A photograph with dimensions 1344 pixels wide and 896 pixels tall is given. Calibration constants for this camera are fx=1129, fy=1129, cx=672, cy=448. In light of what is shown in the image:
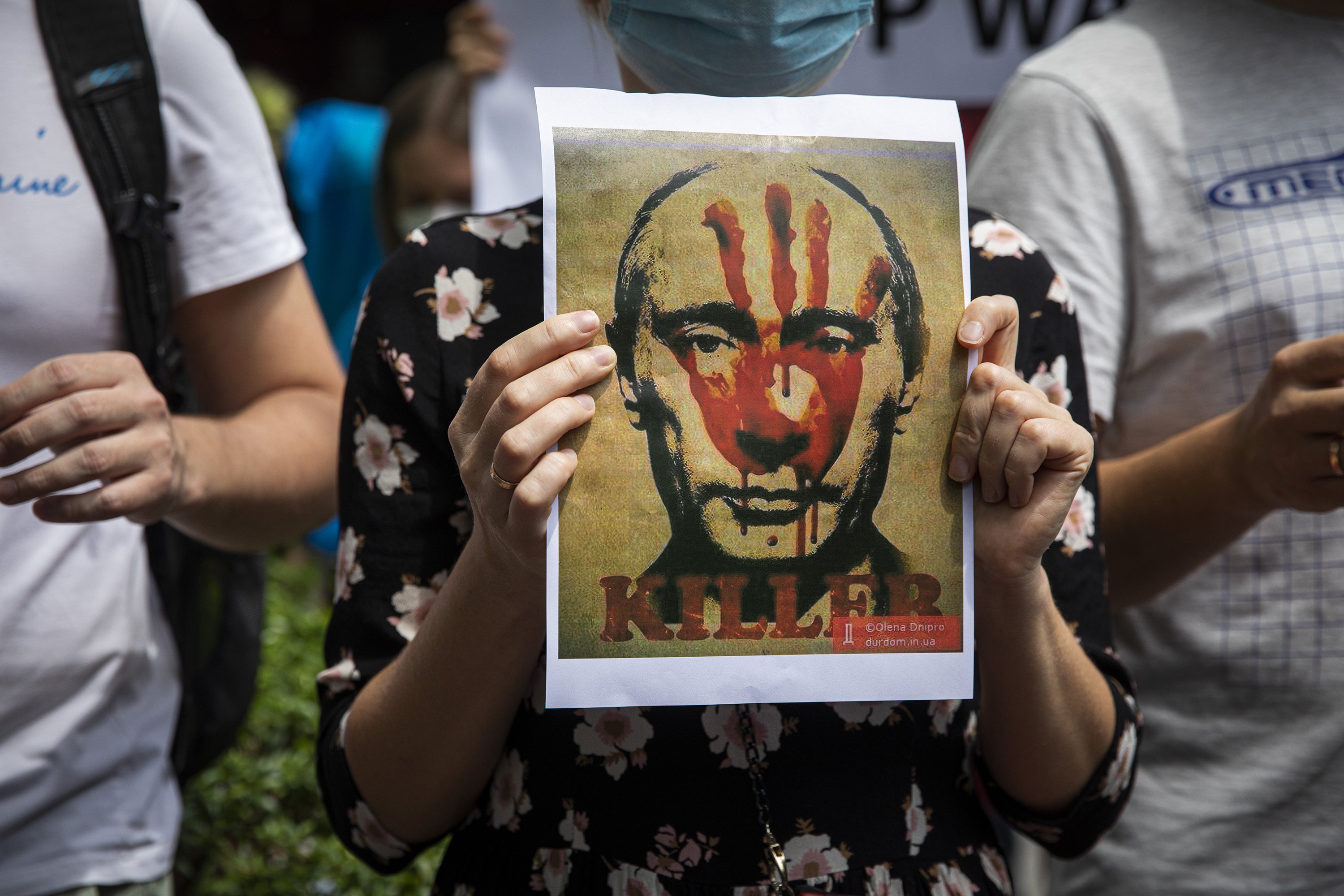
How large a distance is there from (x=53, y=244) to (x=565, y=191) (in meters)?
0.74

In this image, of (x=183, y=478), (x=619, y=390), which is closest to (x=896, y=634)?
A: (x=619, y=390)

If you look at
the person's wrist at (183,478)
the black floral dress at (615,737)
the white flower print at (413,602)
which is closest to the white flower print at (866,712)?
the black floral dress at (615,737)

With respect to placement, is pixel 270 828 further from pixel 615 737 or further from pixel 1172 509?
pixel 1172 509

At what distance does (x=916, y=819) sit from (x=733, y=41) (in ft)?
2.62

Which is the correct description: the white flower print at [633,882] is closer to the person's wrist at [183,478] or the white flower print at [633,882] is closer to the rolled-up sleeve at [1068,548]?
the rolled-up sleeve at [1068,548]

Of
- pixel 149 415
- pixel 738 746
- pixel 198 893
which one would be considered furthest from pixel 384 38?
pixel 738 746

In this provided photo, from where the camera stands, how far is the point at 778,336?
1.03 metres

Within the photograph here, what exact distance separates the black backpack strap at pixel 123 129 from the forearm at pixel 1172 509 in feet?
4.05

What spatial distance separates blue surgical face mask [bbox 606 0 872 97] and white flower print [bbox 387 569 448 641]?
56 centimetres

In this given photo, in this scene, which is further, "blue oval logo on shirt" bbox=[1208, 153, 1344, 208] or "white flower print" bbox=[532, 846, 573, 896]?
"blue oval logo on shirt" bbox=[1208, 153, 1344, 208]

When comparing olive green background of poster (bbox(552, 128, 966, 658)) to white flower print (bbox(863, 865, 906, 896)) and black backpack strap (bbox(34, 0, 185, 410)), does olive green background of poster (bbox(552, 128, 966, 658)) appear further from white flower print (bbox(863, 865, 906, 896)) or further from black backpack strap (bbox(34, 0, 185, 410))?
black backpack strap (bbox(34, 0, 185, 410))

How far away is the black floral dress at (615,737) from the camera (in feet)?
3.67

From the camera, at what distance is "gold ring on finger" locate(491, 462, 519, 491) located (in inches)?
37.4

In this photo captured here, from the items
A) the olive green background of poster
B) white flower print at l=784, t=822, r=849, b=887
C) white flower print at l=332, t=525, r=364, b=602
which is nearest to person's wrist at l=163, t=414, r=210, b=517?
white flower print at l=332, t=525, r=364, b=602
